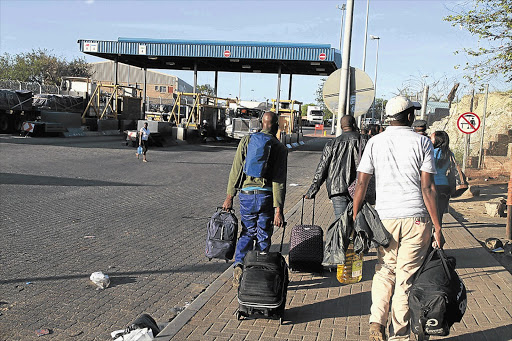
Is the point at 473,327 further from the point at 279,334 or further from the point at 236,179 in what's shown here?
the point at 236,179

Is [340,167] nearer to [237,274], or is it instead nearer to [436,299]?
[237,274]

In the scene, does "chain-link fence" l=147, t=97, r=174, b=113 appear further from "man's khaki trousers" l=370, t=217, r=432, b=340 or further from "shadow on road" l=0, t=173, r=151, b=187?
"man's khaki trousers" l=370, t=217, r=432, b=340

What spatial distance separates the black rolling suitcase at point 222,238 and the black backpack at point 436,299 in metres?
2.09

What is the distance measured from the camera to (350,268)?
467 cm

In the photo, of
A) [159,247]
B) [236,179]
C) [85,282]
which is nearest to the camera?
[236,179]

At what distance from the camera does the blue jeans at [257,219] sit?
534cm

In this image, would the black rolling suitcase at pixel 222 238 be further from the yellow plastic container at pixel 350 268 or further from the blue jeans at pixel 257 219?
the yellow plastic container at pixel 350 268

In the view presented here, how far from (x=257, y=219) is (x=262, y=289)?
3.37 feet

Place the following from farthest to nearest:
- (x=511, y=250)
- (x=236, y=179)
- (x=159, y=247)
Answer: (x=511, y=250) < (x=159, y=247) < (x=236, y=179)

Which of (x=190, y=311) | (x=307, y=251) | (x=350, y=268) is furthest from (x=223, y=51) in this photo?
(x=350, y=268)

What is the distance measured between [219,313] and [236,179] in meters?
1.40

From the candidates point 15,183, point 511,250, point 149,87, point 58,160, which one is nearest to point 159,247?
point 511,250

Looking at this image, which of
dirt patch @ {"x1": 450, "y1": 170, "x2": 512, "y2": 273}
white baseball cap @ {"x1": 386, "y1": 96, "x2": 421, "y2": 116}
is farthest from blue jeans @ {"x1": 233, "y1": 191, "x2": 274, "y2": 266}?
dirt patch @ {"x1": 450, "y1": 170, "x2": 512, "y2": 273}

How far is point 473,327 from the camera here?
15.2 feet
